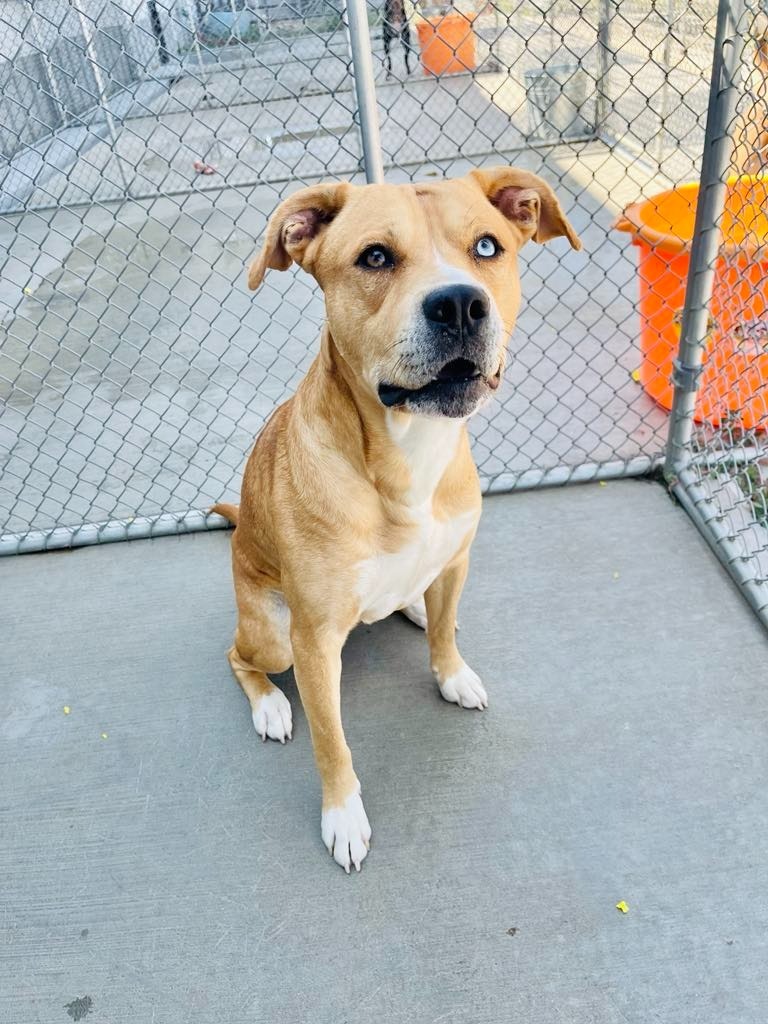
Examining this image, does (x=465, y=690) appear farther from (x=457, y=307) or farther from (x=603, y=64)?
(x=603, y=64)

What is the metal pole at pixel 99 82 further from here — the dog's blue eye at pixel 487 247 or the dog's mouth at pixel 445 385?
the dog's mouth at pixel 445 385

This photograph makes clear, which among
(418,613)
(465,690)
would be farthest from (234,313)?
(465,690)

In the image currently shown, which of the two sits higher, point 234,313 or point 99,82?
point 99,82

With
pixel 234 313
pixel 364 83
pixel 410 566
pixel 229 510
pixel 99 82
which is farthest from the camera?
pixel 99 82

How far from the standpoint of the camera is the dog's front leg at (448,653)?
229 centimetres

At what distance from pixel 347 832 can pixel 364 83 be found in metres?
2.35

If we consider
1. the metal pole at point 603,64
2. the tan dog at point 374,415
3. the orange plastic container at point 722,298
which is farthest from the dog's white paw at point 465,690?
the metal pole at point 603,64

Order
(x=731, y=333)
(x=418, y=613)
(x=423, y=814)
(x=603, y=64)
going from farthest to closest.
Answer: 1. (x=603, y=64)
2. (x=731, y=333)
3. (x=418, y=613)
4. (x=423, y=814)

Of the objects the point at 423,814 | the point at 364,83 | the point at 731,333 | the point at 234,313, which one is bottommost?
the point at 423,814

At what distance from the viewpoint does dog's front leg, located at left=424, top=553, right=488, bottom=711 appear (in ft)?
7.50

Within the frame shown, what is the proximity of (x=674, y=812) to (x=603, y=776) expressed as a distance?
0.20m

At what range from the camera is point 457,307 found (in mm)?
1496

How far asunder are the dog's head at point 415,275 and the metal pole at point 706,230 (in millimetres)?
1073

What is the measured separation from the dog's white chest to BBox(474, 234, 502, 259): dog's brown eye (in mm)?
627
